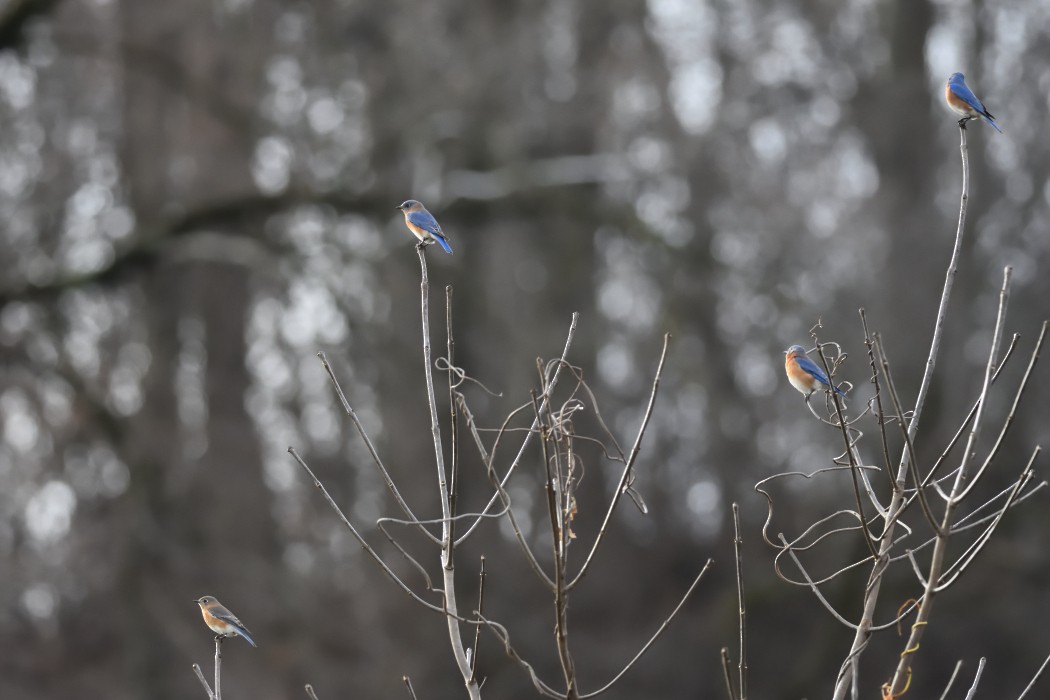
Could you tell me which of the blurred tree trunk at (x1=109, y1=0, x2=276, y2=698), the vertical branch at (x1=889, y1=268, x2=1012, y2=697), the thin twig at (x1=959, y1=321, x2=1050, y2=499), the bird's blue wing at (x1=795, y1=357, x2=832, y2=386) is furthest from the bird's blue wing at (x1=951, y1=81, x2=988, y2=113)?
the blurred tree trunk at (x1=109, y1=0, x2=276, y2=698)

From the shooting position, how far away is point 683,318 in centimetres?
1324

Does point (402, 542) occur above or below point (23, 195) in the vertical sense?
below

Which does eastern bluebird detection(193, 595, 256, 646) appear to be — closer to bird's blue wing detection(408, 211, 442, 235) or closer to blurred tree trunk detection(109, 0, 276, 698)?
bird's blue wing detection(408, 211, 442, 235)

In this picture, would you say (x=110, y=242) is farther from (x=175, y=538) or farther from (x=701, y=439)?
(x=701, y=439)

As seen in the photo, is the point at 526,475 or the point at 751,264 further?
the point at 526,475

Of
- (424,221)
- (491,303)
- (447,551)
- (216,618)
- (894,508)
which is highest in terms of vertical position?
(894,508)

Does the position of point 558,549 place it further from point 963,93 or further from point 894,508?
point 963,93

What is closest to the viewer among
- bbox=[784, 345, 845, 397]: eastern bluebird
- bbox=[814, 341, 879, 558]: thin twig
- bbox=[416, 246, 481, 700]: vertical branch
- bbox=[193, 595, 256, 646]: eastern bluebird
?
bbox=[814, 341, 879, 558]: thin twig

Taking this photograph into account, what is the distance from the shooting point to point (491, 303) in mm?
14562

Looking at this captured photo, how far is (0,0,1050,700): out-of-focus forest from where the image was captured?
12266 mm

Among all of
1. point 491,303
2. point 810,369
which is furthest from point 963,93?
point 491,303

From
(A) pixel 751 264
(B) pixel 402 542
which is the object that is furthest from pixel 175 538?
(A) pixel 751 264

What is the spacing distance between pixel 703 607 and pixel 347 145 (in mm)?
6273

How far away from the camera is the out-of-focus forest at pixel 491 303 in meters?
12.3
